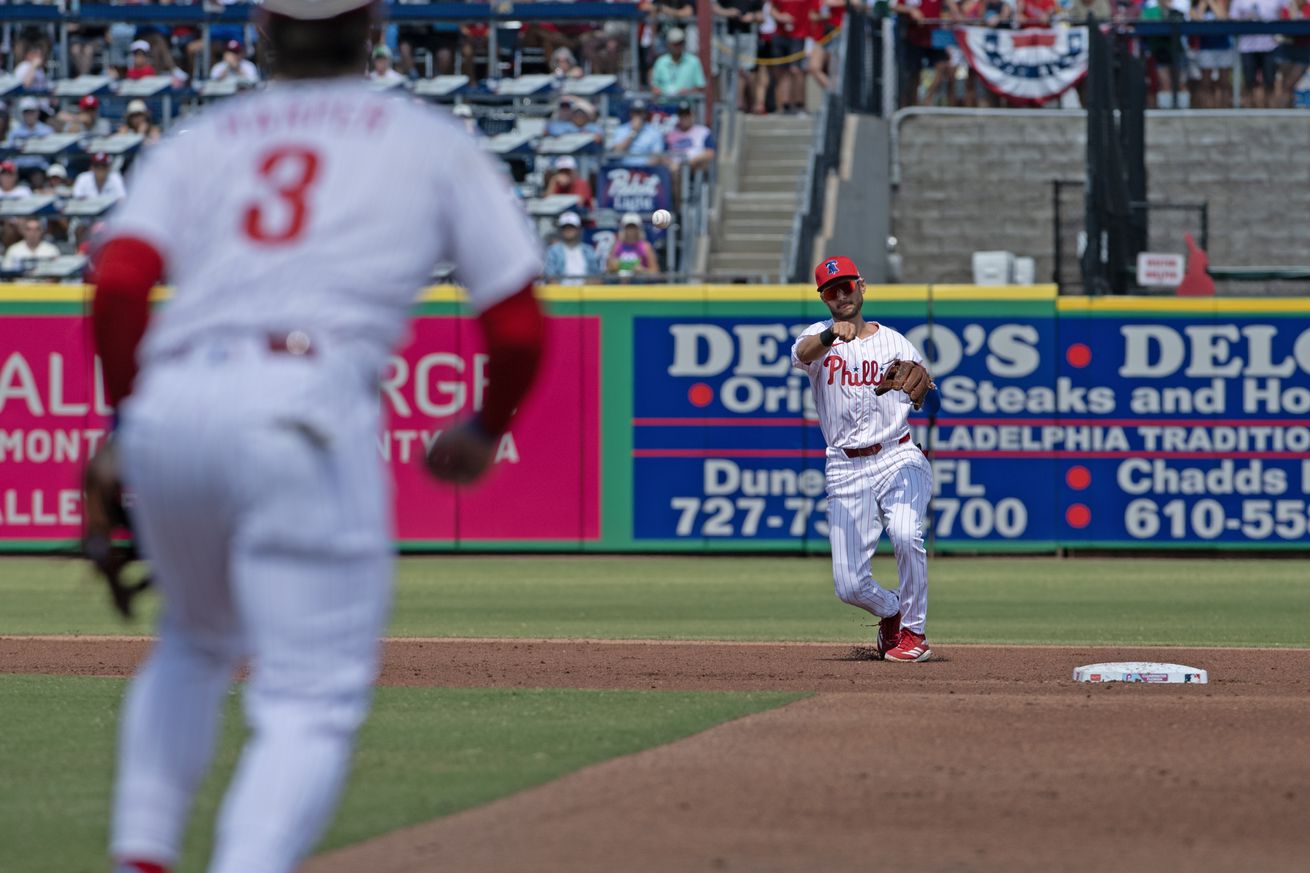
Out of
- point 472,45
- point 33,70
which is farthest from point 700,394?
point 33,70

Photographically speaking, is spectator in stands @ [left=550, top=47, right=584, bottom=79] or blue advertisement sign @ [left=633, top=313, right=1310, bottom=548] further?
spectator in stands @ [left=550, top=47, right=584, bottom=79]

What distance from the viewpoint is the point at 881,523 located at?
10.5 metres

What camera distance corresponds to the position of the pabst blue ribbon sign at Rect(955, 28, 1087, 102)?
72.8ft

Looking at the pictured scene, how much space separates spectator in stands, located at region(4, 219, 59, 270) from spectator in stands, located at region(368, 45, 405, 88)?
12.5 feet

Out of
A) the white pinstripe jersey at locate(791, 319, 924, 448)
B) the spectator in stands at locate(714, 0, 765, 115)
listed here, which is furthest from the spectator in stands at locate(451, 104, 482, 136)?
the white pinstripe jersey at locate(791, 319, 924, 448)

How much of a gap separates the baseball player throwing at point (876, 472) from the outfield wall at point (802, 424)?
7723mm

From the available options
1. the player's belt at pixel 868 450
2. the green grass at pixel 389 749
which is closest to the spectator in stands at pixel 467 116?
the player's belt at pixel 868 450

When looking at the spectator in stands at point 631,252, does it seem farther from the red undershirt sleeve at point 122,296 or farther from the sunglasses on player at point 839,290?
the red undershirt sleeve at point 122,296

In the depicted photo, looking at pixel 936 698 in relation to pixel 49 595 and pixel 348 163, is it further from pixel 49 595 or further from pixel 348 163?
pixel 49 595

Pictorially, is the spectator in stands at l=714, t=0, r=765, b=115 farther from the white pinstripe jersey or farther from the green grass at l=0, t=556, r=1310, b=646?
the white pinstripe jersey

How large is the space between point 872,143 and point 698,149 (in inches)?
95.8

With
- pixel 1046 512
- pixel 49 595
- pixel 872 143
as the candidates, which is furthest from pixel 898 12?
pixel 49 595

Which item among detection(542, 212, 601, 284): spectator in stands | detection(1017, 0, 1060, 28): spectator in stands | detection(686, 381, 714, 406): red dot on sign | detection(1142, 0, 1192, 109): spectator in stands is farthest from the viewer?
detection(1017, 0, 1060, 28): spectator in stands

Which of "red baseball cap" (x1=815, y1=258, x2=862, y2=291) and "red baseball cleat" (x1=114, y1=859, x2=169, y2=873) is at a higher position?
"red baseball cap" (x1=815, y1=258, x2=862, y2=291)
